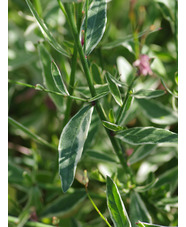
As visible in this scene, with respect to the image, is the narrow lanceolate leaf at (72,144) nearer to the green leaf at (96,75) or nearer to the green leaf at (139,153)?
the green leaf at (96,75)

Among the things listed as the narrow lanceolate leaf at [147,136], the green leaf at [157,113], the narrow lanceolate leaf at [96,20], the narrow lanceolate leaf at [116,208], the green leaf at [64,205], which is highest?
the narrow lanceolate leaf at [96,20]

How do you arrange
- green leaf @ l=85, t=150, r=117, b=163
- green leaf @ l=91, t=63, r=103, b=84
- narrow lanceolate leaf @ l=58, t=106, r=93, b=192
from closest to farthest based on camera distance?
narrow lanceolate leaf @ l=58, t=106, r=93, b=192 < green leaf @ l=91, t=63, r=103, b=84 < green leaf @ l=85, t=150, r=117, b=163

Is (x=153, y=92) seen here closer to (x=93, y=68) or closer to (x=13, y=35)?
(x=93, y=68)

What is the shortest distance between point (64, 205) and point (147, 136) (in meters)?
0.35

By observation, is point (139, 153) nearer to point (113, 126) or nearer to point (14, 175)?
point (113, 126)

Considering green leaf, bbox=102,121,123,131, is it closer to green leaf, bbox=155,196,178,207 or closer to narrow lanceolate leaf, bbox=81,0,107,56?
narrow lanceolate leaf, bbox=81,0,107,56

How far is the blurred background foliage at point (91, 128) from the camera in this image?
0.85 m

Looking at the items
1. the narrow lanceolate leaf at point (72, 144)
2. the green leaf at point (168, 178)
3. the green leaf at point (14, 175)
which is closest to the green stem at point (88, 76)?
the narrow lanceolate leaf at point (72, 144)

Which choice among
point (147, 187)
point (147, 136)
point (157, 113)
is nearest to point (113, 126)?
point (147, 136)

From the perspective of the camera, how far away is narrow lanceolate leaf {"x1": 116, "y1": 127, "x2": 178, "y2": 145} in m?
0.63

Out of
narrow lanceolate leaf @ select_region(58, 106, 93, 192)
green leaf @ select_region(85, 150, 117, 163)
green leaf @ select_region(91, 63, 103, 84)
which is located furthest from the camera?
green leaf @ select_region(85, 150, 117, 163)

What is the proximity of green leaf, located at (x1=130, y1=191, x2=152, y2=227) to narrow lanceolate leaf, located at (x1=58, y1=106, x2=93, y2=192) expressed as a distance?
24 cm

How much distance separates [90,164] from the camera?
3.32ft

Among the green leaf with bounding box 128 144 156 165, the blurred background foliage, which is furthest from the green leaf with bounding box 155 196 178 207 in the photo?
the green leaf with bounding box 128 144 156 165
